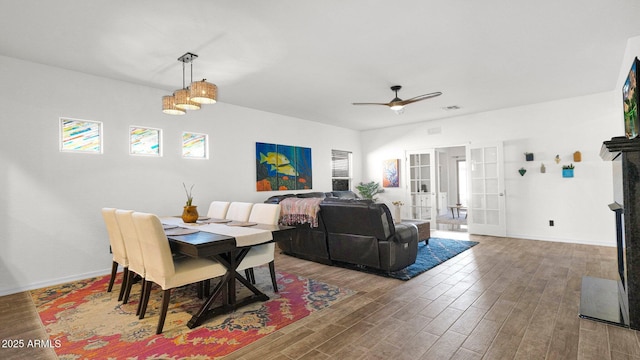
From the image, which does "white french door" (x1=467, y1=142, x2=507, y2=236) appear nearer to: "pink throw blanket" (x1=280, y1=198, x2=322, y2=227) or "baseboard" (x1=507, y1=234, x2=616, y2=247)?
"baseboard" (x1=507, y1=234, x2=616, y2=247)

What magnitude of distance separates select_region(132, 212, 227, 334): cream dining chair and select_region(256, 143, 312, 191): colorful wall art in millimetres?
3463

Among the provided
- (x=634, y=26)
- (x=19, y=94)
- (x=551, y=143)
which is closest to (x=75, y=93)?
(x=19, y=94)

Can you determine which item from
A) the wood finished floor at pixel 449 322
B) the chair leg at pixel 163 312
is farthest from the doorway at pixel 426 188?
the chair leg at pixel 163 312

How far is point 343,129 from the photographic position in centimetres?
833

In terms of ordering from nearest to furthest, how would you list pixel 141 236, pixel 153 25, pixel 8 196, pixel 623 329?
pixel 623 329 → pixel 141 236 → pixel 153 25 → pixel 8 196

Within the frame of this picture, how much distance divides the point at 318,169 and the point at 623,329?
588cm

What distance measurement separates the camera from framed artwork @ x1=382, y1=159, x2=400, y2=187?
8.13 meters

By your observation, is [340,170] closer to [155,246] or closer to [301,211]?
[301,211]

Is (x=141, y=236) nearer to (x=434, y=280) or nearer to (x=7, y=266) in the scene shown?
(x=7, y=266)

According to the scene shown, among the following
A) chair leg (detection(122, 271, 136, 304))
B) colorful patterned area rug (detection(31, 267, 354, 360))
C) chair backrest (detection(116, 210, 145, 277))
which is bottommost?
colorful patterned area rug (detection(31, 267, 354, 360))

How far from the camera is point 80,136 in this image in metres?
4.01

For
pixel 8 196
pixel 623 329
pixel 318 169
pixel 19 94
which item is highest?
pixel 19 94

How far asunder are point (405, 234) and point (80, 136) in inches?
177

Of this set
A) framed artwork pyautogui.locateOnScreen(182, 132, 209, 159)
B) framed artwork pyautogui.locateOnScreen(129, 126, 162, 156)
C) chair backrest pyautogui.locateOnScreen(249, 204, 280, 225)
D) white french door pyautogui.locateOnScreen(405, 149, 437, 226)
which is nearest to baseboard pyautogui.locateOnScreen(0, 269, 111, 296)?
framed artwork pyautogui.locateOnScreen(129, 126, 162, 156)
